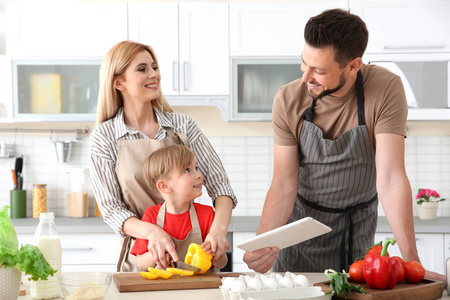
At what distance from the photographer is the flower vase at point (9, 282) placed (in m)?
1.35

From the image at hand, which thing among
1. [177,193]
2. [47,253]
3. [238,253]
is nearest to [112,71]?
[177,193]

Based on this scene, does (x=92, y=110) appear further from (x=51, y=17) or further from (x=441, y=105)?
(x=441, y=105)

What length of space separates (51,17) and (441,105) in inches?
99.5

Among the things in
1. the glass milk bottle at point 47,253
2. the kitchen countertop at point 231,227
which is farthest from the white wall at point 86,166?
the glass milk bottle at point 47,253

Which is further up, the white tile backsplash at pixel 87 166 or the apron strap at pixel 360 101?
the apron strap at pixel 360 101

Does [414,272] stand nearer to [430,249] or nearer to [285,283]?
[285,283]

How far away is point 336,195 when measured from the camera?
215cm

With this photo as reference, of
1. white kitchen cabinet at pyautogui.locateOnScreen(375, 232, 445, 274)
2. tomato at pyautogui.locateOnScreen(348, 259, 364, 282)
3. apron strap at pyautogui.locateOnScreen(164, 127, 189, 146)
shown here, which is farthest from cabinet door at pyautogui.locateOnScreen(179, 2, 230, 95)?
tomato at pyautogui.locateOnScreen(348, 259, 364, 282)

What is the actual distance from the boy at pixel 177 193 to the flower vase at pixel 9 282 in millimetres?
509

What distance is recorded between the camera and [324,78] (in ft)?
6.26

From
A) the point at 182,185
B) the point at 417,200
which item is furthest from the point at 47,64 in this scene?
the point at 417,200

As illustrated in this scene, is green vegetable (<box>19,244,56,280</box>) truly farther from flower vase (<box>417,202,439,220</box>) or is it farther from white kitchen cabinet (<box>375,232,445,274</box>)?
flower vase (<box>417,202,439,220</box>)

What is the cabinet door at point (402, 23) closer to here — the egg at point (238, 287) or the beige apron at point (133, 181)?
the beige apron at point (133, 181)

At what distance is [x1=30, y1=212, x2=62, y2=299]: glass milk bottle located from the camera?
4.77ft
